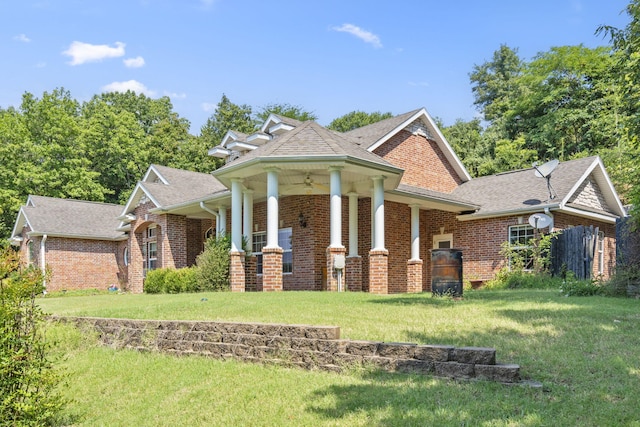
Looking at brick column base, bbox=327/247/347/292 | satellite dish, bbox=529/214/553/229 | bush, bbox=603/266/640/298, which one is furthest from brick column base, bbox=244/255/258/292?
bush, bbox=603/266/640/298

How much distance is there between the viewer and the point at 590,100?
109 feet

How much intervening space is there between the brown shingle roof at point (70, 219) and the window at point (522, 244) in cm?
2029

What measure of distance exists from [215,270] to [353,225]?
4.29 metres

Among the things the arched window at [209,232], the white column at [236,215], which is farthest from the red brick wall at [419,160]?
the arched window at [209,232]

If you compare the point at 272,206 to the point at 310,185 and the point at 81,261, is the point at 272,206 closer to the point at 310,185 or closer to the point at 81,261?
the point at 310,185

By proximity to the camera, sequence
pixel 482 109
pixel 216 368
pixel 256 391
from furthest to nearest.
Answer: pixel 482 109
pixel 216 368
pixel 256 391

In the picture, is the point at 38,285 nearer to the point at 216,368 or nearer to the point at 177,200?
the point at 216,368

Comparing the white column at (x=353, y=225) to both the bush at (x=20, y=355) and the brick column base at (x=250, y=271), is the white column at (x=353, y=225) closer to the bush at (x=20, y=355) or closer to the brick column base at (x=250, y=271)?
the brick column base at (x=250, y=271)

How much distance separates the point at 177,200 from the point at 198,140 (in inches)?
915

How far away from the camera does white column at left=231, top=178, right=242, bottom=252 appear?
1537 centimetres

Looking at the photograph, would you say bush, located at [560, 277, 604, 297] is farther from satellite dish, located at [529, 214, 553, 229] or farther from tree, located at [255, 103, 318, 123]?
tree, located at [255, 103, 318, 123]

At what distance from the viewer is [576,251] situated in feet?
50.7

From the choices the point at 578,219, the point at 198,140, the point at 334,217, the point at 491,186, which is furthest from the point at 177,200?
the point at 198,140

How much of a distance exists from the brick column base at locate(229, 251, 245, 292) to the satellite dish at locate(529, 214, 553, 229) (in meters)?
8.93
